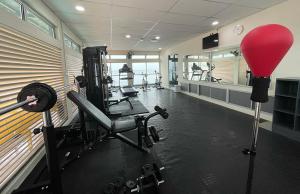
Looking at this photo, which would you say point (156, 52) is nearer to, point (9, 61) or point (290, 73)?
point (290, 73)

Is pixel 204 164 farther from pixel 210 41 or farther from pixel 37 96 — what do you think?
pixel 210 41

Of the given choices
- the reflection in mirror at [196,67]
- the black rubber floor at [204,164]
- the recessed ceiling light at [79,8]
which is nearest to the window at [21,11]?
the recessed ceiling light at [79,8]

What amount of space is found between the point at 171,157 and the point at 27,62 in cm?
275

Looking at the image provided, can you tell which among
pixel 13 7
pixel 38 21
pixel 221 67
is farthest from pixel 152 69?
pixel 13 7

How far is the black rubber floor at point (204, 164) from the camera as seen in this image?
1816mm

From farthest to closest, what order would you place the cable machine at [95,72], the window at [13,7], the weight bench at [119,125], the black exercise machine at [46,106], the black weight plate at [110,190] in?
the cable machine at [95,72] → the weight bench at [119,125] → the window at [13,7] → the black weight plate at [110,190] → the black exercise machine at [46,106]

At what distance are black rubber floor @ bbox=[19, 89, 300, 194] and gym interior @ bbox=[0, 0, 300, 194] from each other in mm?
16

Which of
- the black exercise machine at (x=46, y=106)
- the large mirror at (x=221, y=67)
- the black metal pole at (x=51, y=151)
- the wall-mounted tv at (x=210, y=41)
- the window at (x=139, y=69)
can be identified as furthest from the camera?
the window at (x=139, y=69)

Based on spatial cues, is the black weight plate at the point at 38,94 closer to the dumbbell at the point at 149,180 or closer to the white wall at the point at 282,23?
the dumbbell at the point at 149,180

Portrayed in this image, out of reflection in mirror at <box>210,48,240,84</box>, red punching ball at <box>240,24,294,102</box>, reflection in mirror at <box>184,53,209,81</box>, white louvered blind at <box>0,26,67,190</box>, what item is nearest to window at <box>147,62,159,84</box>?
reflection in mirror at <box>184,53,209,81</box>

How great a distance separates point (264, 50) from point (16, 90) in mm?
2783

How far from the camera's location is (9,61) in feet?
6.44

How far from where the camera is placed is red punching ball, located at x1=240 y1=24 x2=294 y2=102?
884 millimetres

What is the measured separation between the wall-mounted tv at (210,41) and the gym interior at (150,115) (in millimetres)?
35
